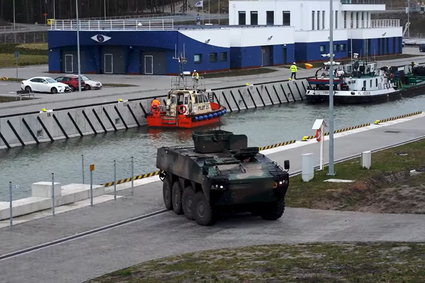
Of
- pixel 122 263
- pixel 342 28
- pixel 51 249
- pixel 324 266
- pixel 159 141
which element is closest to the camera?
pixel 324 266

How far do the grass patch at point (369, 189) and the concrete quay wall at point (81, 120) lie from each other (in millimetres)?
18837

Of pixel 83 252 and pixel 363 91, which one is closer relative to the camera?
pixel 83 252

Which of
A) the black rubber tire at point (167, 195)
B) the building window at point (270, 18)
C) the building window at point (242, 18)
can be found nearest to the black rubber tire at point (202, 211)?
the black rubber tire at point (167, 195)

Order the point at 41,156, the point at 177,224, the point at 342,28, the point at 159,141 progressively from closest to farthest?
the point at 177,224 < the point at 41,156 < the point at 159,141 < the point at 342,28

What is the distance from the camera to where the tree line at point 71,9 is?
131 m

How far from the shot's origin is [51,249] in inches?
889

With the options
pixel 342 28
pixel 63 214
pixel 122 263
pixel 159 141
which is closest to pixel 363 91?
pixel 159 141

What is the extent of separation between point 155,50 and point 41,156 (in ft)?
103

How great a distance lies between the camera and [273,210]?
25.3 metres

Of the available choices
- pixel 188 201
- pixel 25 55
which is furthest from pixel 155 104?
pixel 25 55

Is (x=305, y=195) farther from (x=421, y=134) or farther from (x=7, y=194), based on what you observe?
(x=421, y=134)

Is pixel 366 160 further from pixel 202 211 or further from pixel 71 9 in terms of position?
pixel 71 9

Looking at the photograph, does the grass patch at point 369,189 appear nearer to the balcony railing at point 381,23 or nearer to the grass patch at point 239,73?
the grass patch at point 239,73

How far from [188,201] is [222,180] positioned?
175 cm
